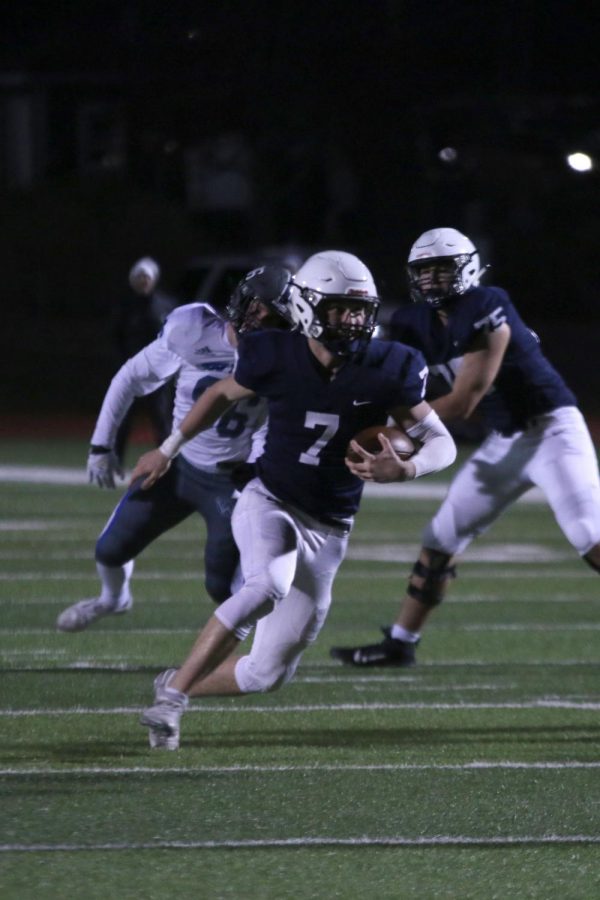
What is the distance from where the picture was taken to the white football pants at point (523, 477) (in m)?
6.97

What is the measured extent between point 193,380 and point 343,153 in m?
24.3

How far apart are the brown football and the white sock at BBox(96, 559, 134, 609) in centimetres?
206

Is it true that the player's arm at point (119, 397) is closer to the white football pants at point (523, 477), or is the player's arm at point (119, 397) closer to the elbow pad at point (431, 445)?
the white football pants at point (523, 477)

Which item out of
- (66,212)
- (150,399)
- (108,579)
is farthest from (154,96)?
(108,579)

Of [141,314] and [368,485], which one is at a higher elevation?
[141,314]

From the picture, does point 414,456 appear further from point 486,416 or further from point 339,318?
point 486,416

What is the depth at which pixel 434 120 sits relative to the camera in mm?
31562

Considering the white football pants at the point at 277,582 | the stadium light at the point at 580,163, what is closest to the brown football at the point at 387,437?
the white football pants at the point at 277,582

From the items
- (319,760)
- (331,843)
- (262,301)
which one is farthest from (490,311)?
(331,843)

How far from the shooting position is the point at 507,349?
711 centimetres

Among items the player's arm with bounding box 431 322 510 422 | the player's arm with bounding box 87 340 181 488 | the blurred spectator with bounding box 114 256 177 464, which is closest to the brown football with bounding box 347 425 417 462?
the player's arm with bounding box 431 322 510 422

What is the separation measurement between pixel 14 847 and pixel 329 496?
1642 millimetres

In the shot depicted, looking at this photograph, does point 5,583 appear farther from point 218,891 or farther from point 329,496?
point 218,891

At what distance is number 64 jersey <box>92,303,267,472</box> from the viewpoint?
7039 mm
